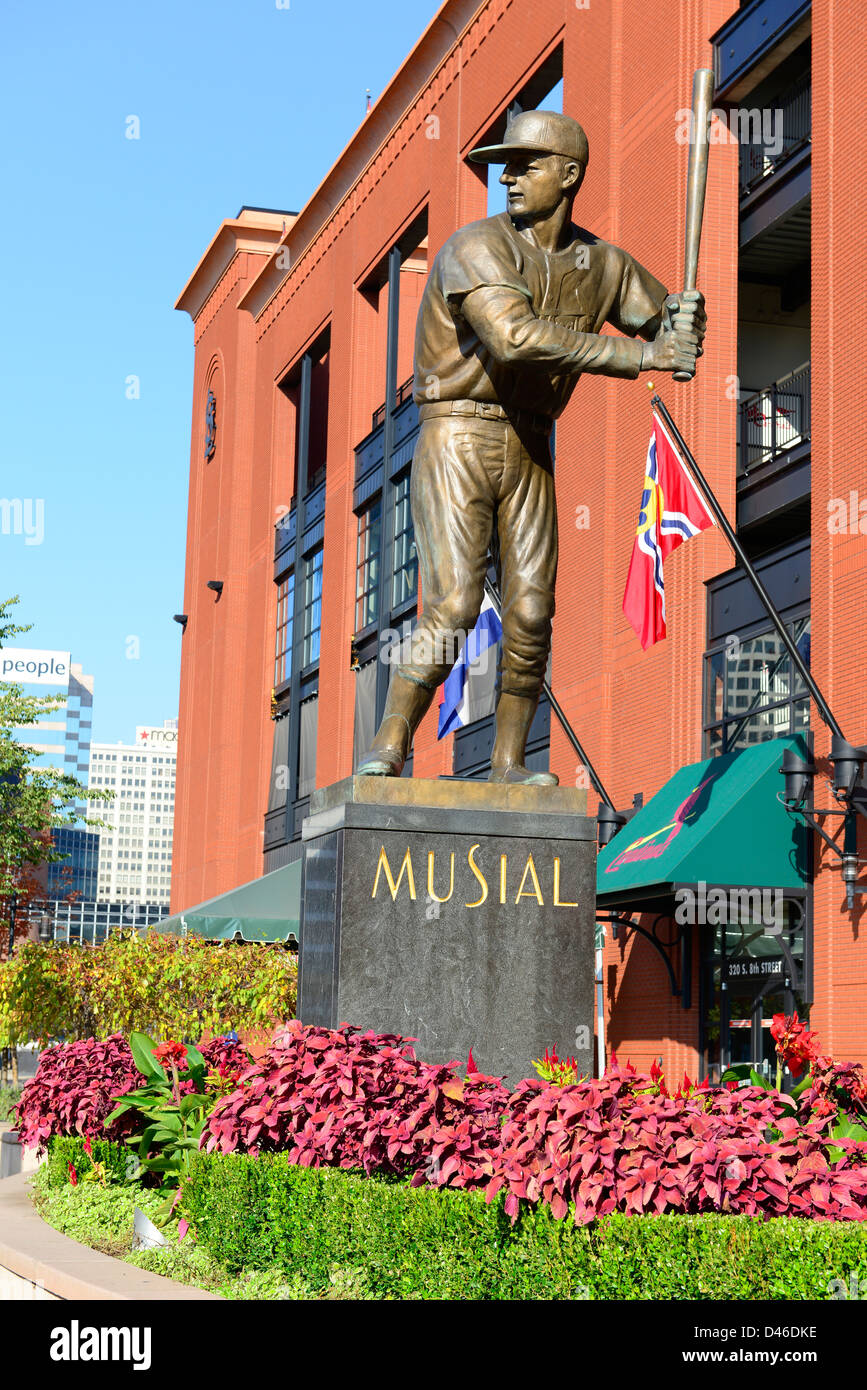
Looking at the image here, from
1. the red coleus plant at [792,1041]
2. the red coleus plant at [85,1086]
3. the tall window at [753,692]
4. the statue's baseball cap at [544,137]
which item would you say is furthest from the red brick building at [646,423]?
the statue's baseball cap at [544,137]

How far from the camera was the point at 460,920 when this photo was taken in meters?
8.02

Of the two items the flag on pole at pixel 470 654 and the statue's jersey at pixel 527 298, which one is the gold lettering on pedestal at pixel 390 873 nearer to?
the statue's jersey at pixel 527 298

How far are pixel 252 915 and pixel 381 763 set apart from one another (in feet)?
58.3

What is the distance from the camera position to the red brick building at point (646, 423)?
1730 centimetres

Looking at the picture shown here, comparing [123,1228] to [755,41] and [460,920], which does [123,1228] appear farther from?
[755,41]

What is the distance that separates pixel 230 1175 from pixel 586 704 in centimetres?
1550

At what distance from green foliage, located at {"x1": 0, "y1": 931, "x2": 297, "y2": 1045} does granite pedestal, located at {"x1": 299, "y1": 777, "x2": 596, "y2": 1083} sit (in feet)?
36.8

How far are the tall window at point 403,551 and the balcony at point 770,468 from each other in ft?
30.8

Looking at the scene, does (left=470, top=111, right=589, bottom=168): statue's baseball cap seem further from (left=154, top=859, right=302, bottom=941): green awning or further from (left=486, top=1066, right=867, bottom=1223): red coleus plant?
(left=154, top=859, right=302, bottom=941): green awning

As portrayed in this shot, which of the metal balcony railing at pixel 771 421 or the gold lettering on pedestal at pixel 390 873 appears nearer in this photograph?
the gold lettering on pedestal at pixel 390 873

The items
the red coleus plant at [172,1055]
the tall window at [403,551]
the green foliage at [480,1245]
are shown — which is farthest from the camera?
the tall window at [403,551]

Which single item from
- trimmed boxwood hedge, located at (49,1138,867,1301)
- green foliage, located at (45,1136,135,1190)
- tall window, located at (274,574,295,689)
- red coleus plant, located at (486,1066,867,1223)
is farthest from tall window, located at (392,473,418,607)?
red coleus plant, located at (486,1066,867,1223)
